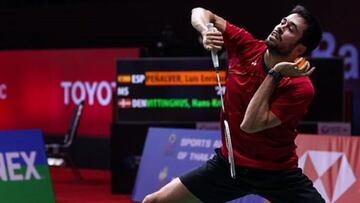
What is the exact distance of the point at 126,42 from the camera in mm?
12383

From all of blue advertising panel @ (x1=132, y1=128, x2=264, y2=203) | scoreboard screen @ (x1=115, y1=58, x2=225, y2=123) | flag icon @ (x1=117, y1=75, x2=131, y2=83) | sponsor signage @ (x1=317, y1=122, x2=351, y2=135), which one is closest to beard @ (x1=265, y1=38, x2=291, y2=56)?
blue advertising panel @ (x1=132, y1=128, x2=264, y2=203)

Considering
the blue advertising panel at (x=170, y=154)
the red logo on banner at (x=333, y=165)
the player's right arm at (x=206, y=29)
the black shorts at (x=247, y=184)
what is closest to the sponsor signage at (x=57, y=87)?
the blue advertising panel at (x=170, y=154)

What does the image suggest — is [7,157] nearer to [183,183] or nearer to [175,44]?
[183,183]

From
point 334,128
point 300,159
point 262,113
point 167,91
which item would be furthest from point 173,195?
point 167,91

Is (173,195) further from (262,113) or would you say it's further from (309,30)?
(309,30)

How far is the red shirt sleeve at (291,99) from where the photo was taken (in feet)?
13.3

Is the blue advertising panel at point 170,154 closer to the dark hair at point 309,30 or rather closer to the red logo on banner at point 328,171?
the red logo on banner at point 328,171

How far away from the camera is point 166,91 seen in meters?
9.25

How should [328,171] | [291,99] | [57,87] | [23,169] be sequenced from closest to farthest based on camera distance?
[291,99]
[328,171]
[23,169]
[57,87]

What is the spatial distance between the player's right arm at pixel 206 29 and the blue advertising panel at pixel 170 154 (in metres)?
2.94

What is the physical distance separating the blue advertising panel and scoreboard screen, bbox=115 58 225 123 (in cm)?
124

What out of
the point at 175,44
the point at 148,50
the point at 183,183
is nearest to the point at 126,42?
the point at 148,50

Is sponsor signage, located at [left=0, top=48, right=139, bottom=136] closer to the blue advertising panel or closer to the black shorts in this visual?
the blue advertising panel

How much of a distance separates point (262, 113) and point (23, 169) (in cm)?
379
